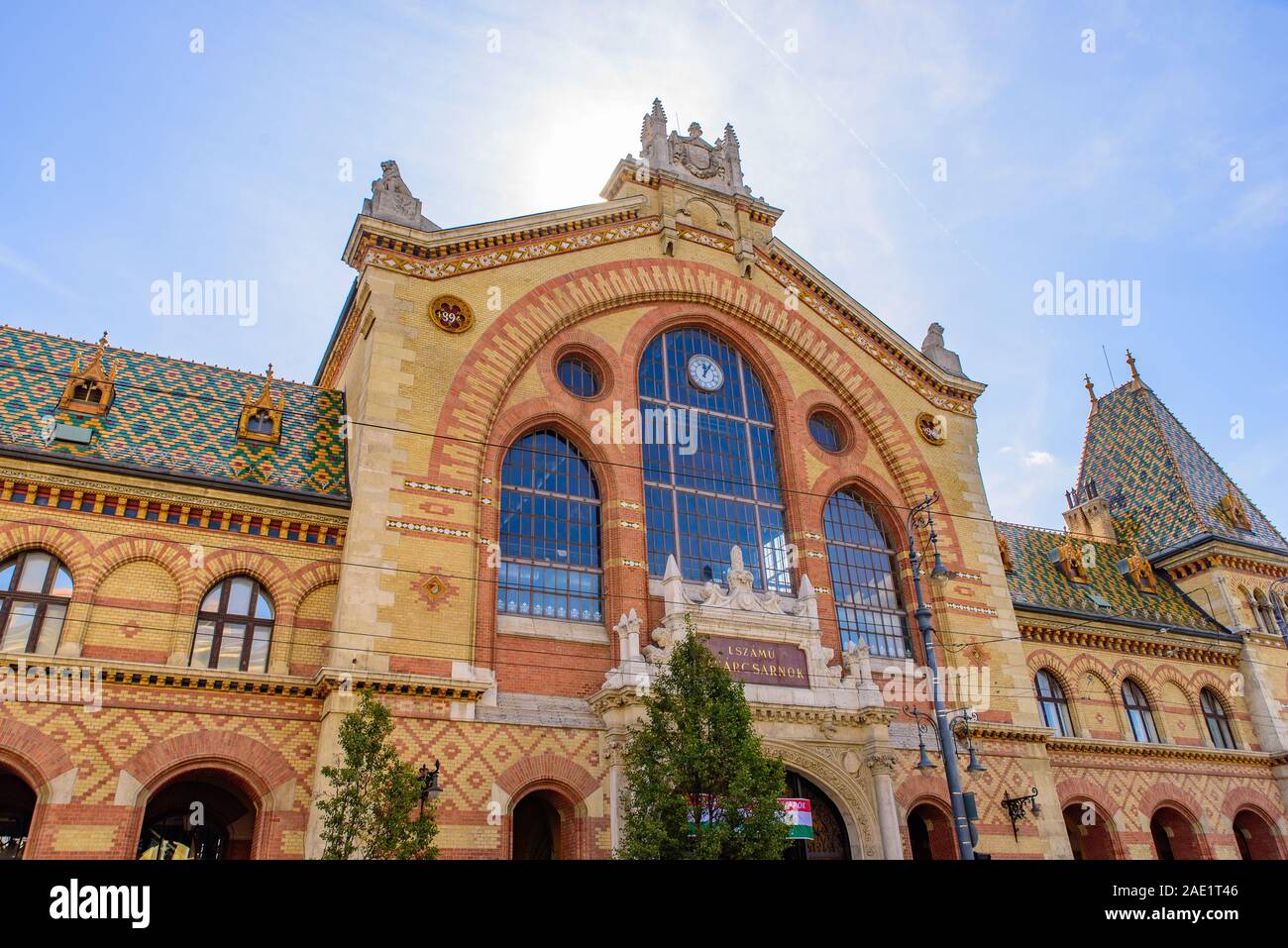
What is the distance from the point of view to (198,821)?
791 inches

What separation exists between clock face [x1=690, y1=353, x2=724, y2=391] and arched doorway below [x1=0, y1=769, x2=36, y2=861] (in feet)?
61.5

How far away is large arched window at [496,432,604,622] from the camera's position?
2288 centimetres

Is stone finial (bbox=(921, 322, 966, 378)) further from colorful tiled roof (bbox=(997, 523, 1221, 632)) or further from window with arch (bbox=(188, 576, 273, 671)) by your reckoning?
window with arch (bbox=(188, 576, 273, 671))

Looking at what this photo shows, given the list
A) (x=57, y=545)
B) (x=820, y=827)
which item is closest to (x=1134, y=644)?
(x=820, y=827)

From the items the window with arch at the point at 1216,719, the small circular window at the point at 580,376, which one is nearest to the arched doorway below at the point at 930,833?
the window with arch at the point at 1216,719

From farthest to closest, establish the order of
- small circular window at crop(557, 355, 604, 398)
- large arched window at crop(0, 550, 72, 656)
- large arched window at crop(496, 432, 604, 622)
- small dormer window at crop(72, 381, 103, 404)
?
small circular window at crop(557, 355, 604, 398) < large arched window at crop(496, 432, 604, 622) < small dormer window at crop(72, 381, 103, 404) < large arched window at crop(0, 550, 72, 656)

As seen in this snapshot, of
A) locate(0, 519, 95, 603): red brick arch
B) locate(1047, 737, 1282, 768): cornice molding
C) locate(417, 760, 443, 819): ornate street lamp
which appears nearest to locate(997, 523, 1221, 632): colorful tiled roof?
locate(1047, 737, 1282, 768): cornice molding

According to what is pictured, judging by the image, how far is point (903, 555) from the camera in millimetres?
28672

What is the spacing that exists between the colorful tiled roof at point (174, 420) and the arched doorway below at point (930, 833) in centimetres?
1690

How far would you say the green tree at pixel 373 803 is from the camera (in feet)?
53.4

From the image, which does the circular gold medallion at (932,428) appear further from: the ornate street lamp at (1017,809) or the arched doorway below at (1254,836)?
the arched doorway below at (1254,836)
